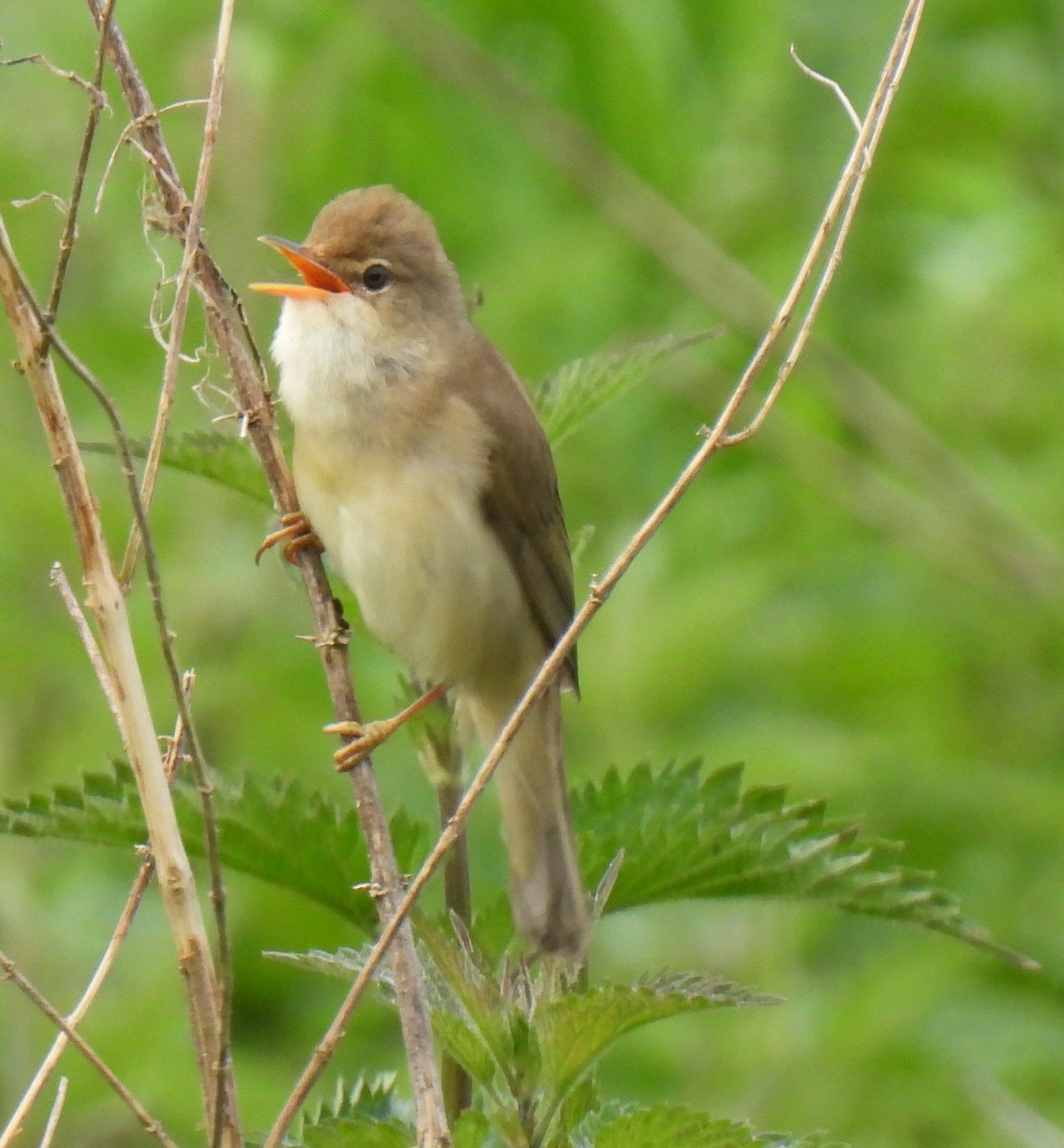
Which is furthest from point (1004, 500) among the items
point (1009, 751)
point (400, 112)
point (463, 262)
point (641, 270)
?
point (400, 112)

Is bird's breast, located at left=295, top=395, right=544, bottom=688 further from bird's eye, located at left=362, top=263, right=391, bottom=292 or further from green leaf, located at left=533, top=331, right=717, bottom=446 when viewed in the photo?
green leaf, located at left=533, top=331, right=717, bottom=446

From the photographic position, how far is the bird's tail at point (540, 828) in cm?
200

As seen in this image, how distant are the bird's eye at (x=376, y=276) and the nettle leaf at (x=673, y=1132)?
180cm

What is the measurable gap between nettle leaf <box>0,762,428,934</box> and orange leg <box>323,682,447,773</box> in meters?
0.06

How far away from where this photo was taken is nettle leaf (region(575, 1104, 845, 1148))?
5.08 feet

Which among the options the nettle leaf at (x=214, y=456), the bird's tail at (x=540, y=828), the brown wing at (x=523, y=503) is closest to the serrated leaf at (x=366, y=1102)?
the bird's tail at (x=540, y=828)

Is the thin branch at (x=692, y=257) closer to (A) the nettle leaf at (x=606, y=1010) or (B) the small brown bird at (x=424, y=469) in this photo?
(B) the small brown bird at (x=424, y=469)

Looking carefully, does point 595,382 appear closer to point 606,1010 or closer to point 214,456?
point 214,456

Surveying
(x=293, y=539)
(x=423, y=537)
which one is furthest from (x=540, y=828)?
(x=423, y=537)

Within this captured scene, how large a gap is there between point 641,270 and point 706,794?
238cm

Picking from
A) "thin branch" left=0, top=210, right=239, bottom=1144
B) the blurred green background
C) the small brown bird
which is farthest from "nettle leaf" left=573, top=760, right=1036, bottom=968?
the blurred green background

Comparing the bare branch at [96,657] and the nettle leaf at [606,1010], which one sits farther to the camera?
the bare branch at [96,657]

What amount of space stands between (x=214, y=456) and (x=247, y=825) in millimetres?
426

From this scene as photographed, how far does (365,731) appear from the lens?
1899 millimetres
